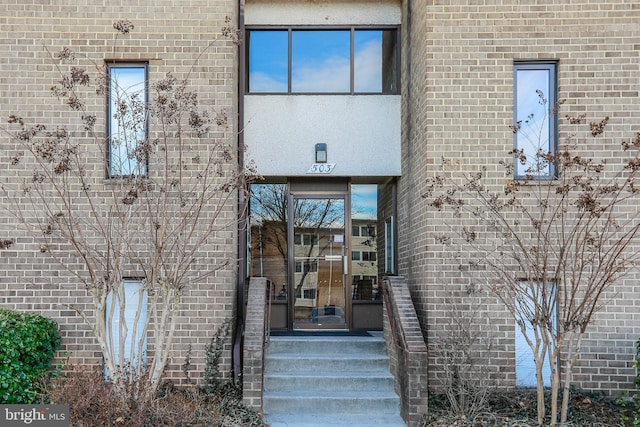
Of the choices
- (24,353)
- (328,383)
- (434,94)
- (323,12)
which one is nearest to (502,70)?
(434,94)

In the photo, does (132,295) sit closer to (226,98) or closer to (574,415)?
(226,98)

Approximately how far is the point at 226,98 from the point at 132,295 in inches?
119

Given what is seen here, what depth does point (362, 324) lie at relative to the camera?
9.79 m

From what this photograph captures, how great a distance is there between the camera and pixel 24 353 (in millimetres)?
6871

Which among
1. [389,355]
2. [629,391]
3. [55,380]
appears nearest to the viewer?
[55,380]

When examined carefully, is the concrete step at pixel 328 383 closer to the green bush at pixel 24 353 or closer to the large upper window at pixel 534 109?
the green bush at pixel 24 353

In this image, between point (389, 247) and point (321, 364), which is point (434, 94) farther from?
point (321, 364)

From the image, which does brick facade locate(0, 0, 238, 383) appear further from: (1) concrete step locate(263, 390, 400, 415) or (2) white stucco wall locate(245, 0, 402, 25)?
(2) white stucco wall locate(245, 0, 402, 25)

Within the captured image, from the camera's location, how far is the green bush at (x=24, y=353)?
647cm

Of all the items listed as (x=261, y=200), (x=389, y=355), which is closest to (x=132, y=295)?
(x=261, y=200)

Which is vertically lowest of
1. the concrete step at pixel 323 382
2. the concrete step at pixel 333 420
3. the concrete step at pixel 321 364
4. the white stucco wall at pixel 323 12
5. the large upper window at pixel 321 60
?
the concrete step at pixel 333 420

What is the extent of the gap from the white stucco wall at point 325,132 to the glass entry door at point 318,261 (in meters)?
0.78

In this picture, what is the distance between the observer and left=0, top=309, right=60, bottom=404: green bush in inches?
255

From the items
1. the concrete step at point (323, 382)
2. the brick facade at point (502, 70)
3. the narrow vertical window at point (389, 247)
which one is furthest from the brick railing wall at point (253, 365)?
the narrow vertical window at point (389, 247)
